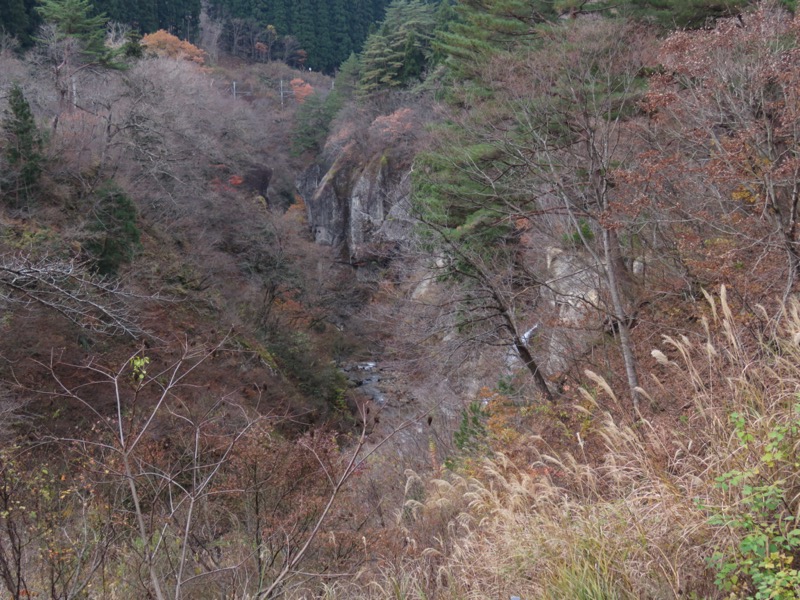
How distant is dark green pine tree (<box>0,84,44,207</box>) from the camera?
62.5 feet

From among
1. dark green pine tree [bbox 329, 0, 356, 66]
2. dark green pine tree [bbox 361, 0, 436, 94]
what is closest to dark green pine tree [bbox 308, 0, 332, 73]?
dark green pine tree [bbox 329, 0, 356, 66]

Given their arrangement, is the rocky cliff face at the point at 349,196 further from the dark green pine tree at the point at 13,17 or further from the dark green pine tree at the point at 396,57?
the dark green pine tree at the point at 13,17

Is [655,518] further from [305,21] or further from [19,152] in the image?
[305,21]

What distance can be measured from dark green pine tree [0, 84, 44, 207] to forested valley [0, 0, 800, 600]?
4.2 inches

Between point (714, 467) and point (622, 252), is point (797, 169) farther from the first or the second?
point (714, 467)

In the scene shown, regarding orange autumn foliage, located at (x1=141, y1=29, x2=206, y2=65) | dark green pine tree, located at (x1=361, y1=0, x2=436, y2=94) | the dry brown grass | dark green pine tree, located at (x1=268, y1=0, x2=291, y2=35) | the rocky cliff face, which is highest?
dark green pine tree, located at (x1=268, y1=0, x2=291, y2=35)

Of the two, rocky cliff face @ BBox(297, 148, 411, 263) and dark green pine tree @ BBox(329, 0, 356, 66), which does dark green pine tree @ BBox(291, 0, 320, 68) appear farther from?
rocky cliff face @ BBox(297, 148, 411, 263)

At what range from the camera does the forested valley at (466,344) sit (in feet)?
11.3

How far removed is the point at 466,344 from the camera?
370 inches

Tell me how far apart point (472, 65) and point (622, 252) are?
741cm

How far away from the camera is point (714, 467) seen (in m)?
3.36

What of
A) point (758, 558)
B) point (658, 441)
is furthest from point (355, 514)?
point (758, 558)

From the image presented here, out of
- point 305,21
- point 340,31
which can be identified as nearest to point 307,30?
point 305,21

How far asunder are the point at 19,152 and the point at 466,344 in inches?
680
